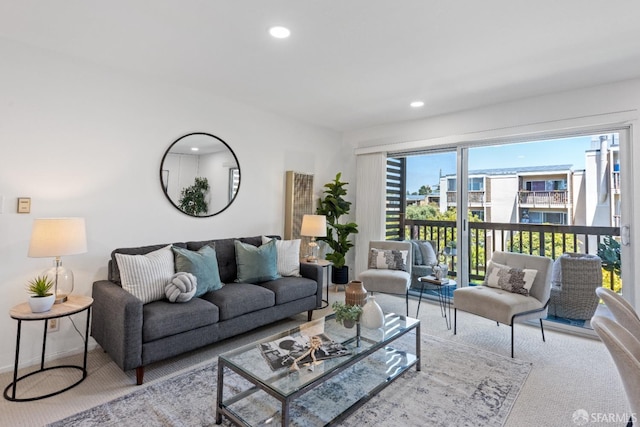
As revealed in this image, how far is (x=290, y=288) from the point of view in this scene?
3.25 m

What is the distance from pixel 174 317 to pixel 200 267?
1.84 feet

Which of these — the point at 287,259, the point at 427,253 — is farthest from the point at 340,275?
the point at 287,259

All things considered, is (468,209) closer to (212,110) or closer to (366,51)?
(366,51)

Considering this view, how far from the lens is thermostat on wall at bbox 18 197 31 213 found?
2.46 metres

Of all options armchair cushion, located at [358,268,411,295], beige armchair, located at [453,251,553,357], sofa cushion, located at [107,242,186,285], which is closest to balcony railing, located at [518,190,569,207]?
beige armchair, located at [453,251,553,357]

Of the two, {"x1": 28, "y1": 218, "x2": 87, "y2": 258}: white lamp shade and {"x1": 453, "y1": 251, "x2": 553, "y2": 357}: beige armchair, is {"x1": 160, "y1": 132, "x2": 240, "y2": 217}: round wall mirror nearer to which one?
{"x1": 28, "y1": 218, "x2": 87, "y2": 258}: white lamp shade

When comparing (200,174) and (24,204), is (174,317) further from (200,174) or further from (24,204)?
(200,174)

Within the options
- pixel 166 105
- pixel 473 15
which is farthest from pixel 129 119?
pixel 473 15

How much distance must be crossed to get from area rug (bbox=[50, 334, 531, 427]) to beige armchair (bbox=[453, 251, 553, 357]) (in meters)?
0.43

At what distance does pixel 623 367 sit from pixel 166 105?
3770mm

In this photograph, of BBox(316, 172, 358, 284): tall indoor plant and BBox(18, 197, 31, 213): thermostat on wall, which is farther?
BBox(316, 172, 358, 284): tall indoor plant

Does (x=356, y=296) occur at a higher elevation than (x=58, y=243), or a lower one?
lower

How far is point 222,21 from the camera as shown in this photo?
7.22 feet

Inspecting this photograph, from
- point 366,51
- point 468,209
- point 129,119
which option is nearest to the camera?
point 366,51
